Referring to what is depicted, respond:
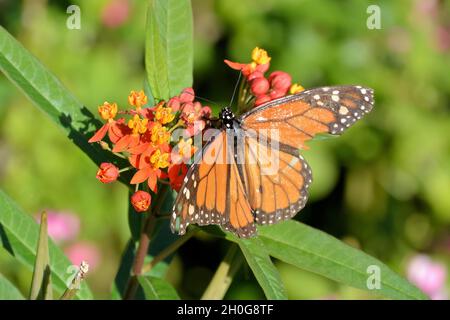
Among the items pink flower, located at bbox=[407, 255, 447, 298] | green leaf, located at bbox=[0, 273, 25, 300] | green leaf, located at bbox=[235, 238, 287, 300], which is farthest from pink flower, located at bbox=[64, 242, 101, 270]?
green leaf, located at bbox=[235, 238, 287, 300]

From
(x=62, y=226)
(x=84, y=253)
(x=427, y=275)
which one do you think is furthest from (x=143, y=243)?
(x=427, y=275)

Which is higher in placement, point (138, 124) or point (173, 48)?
point (173, 48)

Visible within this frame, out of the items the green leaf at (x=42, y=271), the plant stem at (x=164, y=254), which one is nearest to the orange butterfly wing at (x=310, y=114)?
the plant stem at (x=164, y=254)

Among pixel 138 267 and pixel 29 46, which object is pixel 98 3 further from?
pixel 138 267

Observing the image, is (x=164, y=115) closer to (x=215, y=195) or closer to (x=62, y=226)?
(x=215, y=195)

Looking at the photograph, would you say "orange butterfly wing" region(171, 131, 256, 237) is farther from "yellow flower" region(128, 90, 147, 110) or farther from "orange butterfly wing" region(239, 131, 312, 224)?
"yellow flower" region(128, 90, 147, 110)

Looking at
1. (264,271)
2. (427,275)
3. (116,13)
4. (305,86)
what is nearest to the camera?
(264,271)

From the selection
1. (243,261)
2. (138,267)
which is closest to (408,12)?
(243,261)

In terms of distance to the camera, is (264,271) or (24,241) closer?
(264,271)
